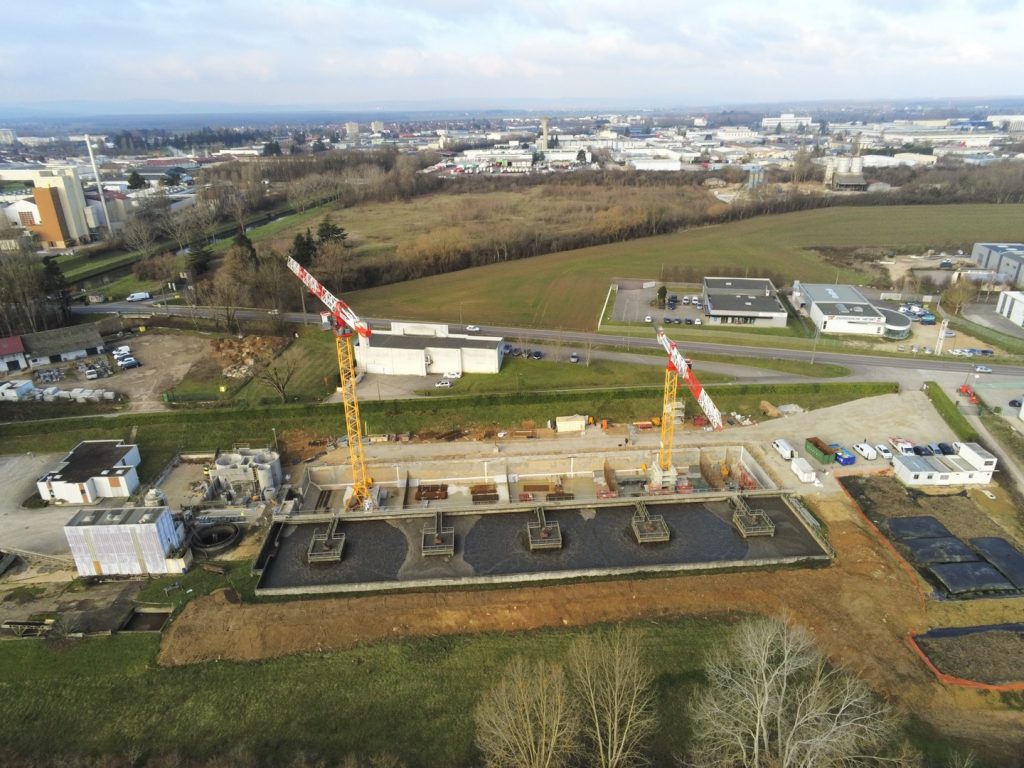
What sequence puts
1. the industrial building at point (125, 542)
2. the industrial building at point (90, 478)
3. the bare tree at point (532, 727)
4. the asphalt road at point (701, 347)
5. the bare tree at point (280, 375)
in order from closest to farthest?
the bare tree at point (532, 727) → the industrial building at point (125, 542) → the industrial building at point (90, 478) → the bare tree at point (280, 375) → the asphalt road at point (701, 347)

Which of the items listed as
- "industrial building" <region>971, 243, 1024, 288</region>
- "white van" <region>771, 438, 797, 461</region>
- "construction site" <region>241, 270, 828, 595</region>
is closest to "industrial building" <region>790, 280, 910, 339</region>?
"industrial building" <region>971, 243, 1024, 288</region>

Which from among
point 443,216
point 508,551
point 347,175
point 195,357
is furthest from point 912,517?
point 347,175

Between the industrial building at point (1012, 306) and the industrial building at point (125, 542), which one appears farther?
the industrial building at point (1012, 306)

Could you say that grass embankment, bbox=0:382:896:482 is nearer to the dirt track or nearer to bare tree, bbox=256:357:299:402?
bare tree, bbox=256:357:299:402

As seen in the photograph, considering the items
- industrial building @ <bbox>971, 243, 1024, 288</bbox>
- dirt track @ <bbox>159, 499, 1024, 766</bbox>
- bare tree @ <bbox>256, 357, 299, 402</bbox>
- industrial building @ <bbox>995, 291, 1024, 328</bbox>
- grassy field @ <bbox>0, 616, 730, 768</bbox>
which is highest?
industrial building @ <bbox>971, 243, 1024, 288</bbox>

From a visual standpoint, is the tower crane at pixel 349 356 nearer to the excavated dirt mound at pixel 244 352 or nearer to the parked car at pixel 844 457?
the excavated dirt mound at pixel 244 352

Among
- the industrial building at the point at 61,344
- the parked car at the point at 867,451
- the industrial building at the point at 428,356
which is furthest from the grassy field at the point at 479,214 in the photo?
the parked car at the point at 867,451
